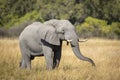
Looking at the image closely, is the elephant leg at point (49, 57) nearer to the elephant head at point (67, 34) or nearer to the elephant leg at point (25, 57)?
the elephant head at point (67, 34)

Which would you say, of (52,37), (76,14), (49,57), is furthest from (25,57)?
(76,14)

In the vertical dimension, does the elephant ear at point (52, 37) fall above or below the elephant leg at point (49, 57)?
above

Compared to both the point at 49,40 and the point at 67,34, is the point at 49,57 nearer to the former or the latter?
the point at 49,40

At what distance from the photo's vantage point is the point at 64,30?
35.9ft

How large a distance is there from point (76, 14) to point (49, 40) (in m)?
27.8

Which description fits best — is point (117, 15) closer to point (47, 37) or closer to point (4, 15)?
point (4, 15)

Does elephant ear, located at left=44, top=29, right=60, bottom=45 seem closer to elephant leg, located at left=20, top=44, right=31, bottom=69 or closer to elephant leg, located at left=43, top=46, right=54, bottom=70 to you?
elephant leg, located at left=43, top=46, right=54, bottom=70

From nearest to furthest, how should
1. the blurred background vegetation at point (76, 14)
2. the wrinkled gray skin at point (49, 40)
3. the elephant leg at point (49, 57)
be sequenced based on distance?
1. the wrinkled gray skin at point (49, 40)
2. the elephant leg at point (49, 57)
3. the blurred background vegetation at point (76, 14)

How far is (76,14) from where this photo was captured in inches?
1523

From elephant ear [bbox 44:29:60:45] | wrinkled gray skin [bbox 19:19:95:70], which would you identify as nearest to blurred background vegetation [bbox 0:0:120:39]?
wrinkled gray skin [bbox 19:19:95:70]

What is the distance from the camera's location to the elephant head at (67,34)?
34.9 feet

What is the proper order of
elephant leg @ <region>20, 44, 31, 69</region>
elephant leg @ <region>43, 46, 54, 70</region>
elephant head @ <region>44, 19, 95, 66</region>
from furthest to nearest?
1. elephant leg @ <region>20, 44, 31, 69</region>
2. elephant leg @ <region>43, 46, 54, 70</region>
3. elephant head @ <region>44, 19, 95, 66</region>

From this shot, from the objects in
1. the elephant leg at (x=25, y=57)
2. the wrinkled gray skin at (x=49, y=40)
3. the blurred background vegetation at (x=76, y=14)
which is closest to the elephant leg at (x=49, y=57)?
the wrinkled gray skin at (x=49, y=40)

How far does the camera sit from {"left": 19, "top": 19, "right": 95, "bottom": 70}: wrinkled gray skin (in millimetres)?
10773
